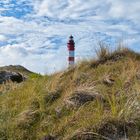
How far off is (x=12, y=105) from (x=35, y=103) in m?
0.60

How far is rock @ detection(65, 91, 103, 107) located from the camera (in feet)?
28.2

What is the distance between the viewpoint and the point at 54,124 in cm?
802

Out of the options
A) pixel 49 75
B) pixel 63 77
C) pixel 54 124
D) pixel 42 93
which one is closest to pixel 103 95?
pixel 54 124

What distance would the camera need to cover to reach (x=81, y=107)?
8.32 m

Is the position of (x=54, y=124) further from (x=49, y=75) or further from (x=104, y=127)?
(x=49, y=75)

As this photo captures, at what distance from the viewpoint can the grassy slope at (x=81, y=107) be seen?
23.6ft

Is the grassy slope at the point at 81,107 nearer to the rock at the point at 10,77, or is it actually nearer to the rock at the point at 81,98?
the rock at the point at 81,98

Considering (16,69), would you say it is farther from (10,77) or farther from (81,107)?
(81,107)

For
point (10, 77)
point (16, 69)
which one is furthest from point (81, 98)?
point (16, 69)

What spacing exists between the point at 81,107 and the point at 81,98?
0.42 m

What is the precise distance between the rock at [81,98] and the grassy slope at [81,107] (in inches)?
4.3

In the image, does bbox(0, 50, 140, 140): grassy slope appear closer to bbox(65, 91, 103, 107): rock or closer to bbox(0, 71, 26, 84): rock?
bbox(65, 91, 103, 107): rock

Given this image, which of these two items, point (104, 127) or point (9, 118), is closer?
point (104, 127)

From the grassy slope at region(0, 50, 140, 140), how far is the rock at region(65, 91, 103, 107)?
11cm
